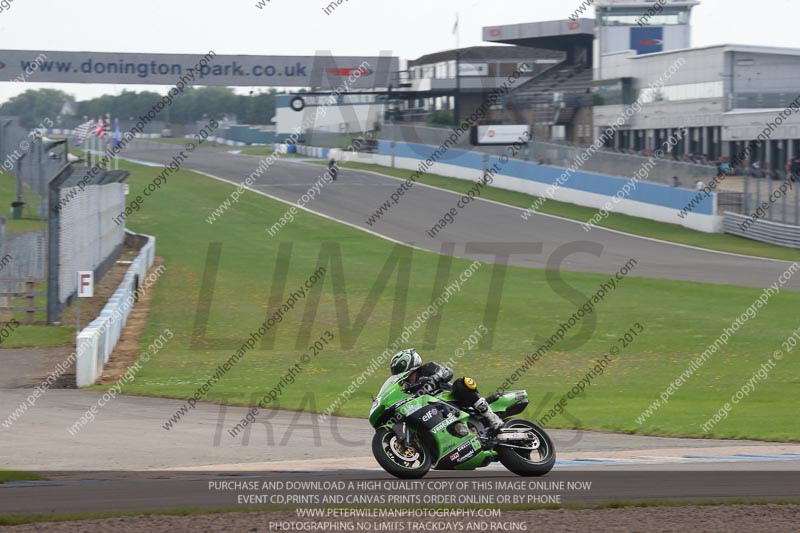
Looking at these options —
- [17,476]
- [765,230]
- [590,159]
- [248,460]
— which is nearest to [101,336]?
[248,460]

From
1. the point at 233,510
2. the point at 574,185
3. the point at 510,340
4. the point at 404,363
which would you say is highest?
the point at 574,185

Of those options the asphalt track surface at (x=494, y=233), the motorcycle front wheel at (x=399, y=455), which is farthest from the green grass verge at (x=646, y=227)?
the motorcycle front wheel at (x=399, y=455)

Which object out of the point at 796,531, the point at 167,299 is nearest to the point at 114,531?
the point at 796,531

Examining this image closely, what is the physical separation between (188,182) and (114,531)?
5327 centimetres

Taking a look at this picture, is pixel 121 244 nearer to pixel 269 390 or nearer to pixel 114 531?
pixel 269 390

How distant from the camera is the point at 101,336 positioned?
18.7 m

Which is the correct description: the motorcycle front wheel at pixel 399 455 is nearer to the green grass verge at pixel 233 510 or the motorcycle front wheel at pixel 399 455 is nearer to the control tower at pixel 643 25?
the green grass verge at pixel 233 510

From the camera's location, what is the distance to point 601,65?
233ft

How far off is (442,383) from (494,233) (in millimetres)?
32529

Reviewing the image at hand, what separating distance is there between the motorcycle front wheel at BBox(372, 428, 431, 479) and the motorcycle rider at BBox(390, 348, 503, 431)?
522mm

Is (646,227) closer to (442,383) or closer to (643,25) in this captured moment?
(442,383)

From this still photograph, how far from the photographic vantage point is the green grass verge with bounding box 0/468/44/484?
9.37 meters

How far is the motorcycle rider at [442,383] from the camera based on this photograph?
9.45m

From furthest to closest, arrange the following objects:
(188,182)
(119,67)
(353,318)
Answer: (188,182)
(119,67)
(353,318)
